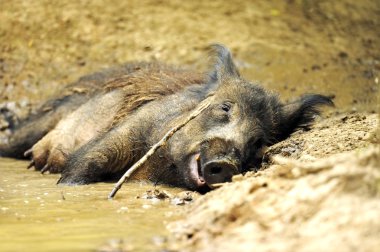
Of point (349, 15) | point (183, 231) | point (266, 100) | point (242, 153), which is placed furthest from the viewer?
point (349, 15)

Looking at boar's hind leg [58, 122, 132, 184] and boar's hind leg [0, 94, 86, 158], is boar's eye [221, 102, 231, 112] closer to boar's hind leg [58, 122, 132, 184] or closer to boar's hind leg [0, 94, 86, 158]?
boar's hind leg [58, 122, 132, 184]

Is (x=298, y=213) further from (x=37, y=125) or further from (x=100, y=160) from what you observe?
(x=37, y=125)

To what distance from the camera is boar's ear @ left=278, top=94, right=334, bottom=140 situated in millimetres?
6426


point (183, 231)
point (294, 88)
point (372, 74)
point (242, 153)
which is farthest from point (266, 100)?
point (372, 74)

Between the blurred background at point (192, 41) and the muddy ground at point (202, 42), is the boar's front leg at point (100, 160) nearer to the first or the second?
the muddy ground at point (202, 42)

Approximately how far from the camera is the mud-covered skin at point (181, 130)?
5.60m

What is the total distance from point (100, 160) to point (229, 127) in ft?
3.94

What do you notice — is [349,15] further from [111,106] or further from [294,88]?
[111,106]

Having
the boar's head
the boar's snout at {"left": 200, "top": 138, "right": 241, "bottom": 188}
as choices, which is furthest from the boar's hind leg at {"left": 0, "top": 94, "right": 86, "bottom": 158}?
the boar's snout at {"left": 200, "top": 138, "right": 241, "bottom": 188}

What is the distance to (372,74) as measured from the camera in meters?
10.7

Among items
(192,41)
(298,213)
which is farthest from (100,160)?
(192,41)

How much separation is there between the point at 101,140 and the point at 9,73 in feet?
15.3

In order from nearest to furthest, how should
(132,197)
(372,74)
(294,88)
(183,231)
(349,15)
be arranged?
(183,231) < (132,197) < (294,88) < (372,74) < (349,15)

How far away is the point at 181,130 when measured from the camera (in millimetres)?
5965
